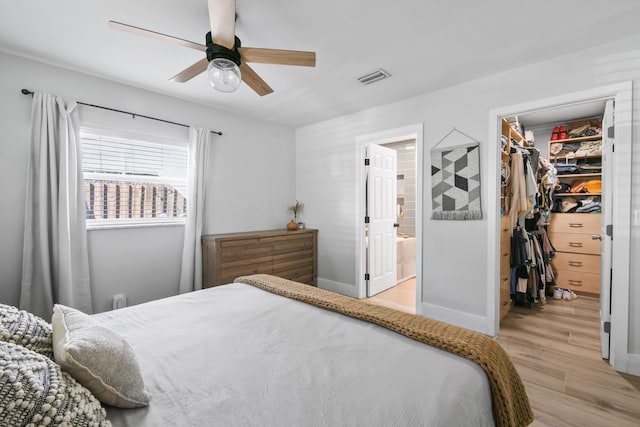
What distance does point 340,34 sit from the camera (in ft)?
6.96

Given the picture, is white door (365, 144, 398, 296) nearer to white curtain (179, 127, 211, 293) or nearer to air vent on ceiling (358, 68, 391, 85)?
air vent on ceiling (358, 68, 391, 85)

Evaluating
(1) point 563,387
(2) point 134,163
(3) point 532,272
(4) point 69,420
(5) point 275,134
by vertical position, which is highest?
(5) point 275,134

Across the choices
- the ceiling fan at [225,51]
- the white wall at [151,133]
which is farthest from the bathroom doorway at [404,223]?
the ceiling fan at [225,51]

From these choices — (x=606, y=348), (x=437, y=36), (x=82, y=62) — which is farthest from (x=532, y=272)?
(x=82, y=62)

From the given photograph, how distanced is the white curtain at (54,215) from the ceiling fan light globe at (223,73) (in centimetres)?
179

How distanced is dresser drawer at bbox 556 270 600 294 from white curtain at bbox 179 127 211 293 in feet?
16.3

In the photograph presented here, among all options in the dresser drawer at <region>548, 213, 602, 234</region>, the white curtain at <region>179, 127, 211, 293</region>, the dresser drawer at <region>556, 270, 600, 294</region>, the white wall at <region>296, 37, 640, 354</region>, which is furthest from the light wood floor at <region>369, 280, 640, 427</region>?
the white curtain at <region>179, 127, 211, 293</region>

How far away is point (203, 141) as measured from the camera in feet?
11.4

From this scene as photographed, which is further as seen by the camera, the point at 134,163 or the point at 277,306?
the point at 134,163

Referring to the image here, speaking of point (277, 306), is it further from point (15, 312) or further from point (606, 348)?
point (606, 348)

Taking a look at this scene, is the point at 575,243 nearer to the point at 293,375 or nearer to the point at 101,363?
the point at 293,375

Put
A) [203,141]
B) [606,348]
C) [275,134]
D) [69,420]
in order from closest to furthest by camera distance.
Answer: [69,420]
[606,348]
[203,141]
[275,134]

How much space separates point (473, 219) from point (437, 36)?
5.60 ft

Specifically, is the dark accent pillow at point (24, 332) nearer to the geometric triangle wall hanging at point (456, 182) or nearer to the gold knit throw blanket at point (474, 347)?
the gold knit throw blanket at point (474, 347)
